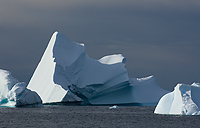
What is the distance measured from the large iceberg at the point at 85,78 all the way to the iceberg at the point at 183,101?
1154 cm

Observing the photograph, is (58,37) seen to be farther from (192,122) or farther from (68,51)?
(192,122)

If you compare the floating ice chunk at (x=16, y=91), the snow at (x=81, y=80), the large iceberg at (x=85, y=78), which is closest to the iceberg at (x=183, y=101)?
the floating ice chunk at (x=16, y=91)

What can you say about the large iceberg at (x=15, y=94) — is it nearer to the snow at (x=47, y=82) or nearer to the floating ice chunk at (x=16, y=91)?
the floating ice chunk at (x=16, y=91)

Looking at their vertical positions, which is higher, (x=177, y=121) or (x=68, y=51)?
(x=68, y=51)

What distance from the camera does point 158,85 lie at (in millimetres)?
40406

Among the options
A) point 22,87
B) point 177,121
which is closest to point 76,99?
point 22,87

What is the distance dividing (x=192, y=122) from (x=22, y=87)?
1276cm

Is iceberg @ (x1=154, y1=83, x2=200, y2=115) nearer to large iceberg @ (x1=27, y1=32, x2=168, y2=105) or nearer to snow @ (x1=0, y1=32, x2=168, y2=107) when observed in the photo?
snow @ (x1=0, y1=32, x2=168, y2=107)

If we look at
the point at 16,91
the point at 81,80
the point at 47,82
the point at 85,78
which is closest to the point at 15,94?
the point at 16,91

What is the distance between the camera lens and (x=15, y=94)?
97.9 ft

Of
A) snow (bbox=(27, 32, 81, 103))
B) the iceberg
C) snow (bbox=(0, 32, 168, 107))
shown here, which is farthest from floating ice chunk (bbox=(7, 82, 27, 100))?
the iceberg

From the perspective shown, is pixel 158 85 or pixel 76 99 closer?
pixel 76 99

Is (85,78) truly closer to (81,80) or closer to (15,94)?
(81,80)

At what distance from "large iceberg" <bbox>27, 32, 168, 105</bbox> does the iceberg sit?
11.5m
